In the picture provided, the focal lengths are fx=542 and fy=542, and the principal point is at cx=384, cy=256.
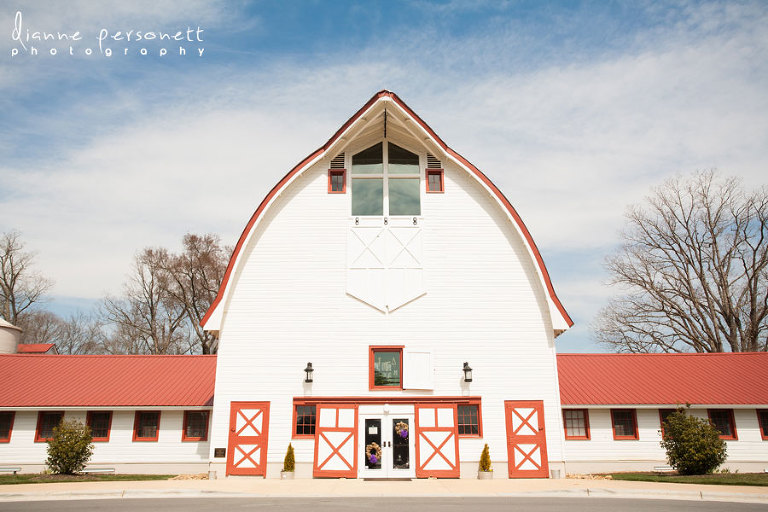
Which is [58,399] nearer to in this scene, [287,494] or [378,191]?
[287,494]

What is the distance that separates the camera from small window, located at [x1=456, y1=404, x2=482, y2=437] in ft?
57.1

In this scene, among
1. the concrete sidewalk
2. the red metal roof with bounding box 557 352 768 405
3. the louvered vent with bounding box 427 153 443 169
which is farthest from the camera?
the red metal roof with bounding box 557 352 768 405

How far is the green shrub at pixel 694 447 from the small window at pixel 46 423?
2178cm

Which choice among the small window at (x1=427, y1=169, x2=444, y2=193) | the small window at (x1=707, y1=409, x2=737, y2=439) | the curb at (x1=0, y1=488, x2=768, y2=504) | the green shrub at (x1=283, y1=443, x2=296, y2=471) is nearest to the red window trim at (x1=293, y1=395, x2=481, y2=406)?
the green shrub at (x1=283, y1=443, x2=296, y2=471)

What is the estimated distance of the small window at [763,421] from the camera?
67.3 ft

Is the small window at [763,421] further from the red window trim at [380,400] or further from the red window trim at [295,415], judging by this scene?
the red window trim at [295,415]

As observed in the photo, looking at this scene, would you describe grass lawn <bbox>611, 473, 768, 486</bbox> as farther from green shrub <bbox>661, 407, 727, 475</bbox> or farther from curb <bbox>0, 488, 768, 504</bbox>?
curb <bbox>0, 488, 768, 504</bbox>

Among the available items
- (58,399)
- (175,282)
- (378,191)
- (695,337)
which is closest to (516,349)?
(378,191)

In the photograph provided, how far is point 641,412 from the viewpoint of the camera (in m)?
20.6

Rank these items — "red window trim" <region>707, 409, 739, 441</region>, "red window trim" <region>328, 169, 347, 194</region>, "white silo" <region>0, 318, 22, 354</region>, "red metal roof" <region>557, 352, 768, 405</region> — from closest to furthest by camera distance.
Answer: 1. "red window trim" <region>328, 169, 347, 194</region>
2. "red window trim" <region>707, 409, 739, 441</region>
3. "red metal roof" <region>557, 352, 768, 405</region>
4. "white silo" <region>0, 318, 22, 354</region>

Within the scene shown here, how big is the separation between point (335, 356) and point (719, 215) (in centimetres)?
2817

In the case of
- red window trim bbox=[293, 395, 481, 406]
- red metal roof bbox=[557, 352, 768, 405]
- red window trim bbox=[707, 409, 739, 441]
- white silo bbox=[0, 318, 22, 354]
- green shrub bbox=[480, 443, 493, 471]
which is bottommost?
green shrub bbox=[480, 443, 493, 471]

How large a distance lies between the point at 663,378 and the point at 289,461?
15.5m

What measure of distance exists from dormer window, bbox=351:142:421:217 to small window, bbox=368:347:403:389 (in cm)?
467
